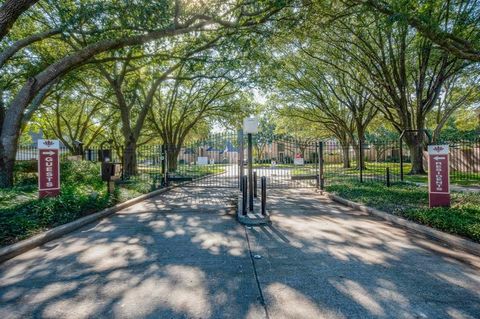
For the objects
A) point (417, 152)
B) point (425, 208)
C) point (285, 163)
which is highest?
point (417, 152)

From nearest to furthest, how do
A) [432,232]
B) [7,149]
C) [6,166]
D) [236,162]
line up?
[432,232], [7,149], [6,166], [236,162]

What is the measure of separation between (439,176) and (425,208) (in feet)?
2.88

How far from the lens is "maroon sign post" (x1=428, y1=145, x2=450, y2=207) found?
6.43 m

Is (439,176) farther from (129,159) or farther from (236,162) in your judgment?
(236,162)

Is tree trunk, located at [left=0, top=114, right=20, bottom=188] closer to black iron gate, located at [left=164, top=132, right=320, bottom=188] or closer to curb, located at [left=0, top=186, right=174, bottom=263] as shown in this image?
curb, located at [left=0, top=186, right=174, bottom=263]

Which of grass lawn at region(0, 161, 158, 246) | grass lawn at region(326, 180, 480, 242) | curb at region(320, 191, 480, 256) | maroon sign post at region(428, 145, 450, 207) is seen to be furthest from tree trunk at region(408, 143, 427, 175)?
grass lawn at region(0, 161, 158, 246)

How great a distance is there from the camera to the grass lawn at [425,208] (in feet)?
16.7

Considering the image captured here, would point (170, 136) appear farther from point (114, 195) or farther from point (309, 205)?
point (309, 205)

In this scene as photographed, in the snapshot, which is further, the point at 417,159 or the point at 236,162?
the point at 236,162

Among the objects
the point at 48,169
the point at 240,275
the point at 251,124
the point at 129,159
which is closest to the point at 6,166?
the point at 48,169

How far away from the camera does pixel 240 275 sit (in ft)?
11.7

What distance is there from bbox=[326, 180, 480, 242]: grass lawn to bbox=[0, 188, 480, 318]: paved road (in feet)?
2.09

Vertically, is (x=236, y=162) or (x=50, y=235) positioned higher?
(x=236, y=162)

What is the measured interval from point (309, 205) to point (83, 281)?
22.5ft
